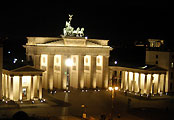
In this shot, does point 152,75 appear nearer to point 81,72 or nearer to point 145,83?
point 145,83

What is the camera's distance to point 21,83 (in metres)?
45.7

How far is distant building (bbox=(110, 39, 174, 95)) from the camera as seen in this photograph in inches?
2181

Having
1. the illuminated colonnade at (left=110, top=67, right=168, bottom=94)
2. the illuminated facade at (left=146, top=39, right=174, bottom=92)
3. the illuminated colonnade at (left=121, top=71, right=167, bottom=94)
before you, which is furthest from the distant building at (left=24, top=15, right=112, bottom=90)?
the illuminated facade at (left=146, top=39, right=174, bottom=92)

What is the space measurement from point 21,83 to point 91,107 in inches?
450

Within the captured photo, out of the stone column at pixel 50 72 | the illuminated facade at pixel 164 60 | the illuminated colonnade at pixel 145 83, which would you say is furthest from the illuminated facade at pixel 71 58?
the illuminated facade at pixel 164 60

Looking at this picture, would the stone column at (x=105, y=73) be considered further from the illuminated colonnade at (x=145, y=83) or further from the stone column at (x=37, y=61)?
the stone column at (x=37, y=61)

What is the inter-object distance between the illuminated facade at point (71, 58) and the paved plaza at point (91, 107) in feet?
Result: 15.8

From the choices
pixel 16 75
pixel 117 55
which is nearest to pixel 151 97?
pixel 16 75

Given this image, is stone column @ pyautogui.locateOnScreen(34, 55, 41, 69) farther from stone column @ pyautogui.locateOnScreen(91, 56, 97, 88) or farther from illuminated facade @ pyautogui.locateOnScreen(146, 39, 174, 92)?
illuminated facade @ pyautogui.locateOnScreen(146, 39, 174, 92)

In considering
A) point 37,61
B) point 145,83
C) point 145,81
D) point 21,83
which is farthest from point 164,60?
Answer: point 21,83

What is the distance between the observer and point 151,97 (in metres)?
53.4

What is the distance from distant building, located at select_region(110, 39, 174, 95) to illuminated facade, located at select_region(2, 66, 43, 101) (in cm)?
1697

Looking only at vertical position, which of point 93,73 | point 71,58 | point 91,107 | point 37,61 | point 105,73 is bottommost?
point 91,107

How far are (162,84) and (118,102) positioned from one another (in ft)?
44.4
